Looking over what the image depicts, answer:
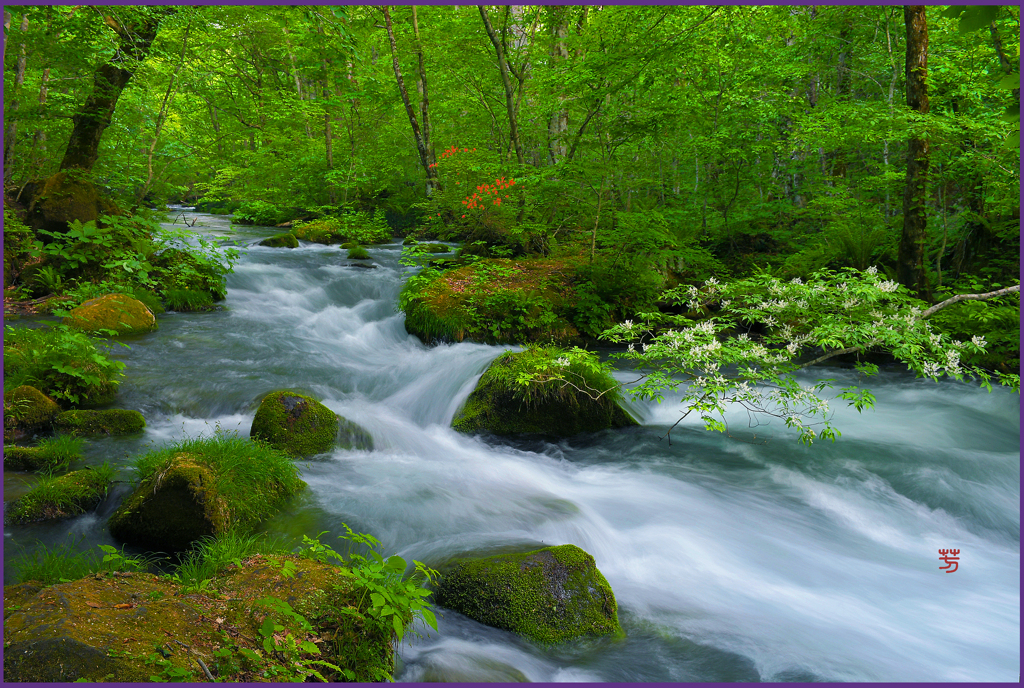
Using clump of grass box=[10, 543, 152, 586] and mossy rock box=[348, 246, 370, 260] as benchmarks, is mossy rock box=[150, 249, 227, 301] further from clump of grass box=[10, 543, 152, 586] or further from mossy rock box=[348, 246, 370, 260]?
clump of grass box=[10, 543, 152, 586]

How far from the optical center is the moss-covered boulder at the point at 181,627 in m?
2.20

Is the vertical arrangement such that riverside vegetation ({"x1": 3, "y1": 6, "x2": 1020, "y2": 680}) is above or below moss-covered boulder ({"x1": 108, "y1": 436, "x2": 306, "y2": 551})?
above

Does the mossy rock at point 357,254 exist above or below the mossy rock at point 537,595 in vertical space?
above

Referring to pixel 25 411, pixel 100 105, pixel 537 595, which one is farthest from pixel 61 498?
pixel 100 105

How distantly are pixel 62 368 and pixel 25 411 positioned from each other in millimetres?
680

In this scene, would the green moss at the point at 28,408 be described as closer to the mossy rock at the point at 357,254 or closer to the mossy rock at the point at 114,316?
the mossy rock at the point at 114,316

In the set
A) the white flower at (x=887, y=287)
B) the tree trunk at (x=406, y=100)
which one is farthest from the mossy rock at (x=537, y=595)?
the tree trunk at (x=406, y=100)

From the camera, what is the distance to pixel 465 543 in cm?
429

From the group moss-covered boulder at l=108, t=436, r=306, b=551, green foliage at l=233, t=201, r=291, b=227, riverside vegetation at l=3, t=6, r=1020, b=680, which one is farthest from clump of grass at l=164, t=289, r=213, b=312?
green foliage at l=233, t=201, r=291, b=227

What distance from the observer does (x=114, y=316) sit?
7719mm

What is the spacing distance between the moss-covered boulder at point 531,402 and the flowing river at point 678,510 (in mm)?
221

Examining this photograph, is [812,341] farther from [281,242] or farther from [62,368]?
[281,242]

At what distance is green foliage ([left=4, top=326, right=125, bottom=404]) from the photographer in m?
5.45

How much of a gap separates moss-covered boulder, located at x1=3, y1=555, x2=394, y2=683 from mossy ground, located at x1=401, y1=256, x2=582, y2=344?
19.3ft
